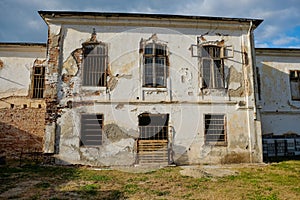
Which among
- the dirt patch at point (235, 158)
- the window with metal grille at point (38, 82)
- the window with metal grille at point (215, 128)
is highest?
the window with metal grille at point (38, 82)

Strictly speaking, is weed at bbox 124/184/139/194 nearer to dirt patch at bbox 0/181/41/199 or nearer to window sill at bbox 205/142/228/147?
dirt patch at bbox 0/181/41/199

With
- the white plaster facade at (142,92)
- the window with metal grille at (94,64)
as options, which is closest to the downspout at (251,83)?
the white plaster facade at (142,92)

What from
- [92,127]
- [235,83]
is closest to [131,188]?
[92,127]

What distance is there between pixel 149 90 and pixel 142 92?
1.05 feet

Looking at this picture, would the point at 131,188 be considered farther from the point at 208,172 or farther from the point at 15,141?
the point at 15,141

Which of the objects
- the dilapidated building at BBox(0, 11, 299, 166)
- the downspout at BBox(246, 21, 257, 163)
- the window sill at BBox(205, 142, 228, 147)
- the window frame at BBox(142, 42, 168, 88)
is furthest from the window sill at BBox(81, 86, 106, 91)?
the downspout at BBox(246, 21, 257, 163)

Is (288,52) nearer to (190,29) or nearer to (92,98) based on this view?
(190,29)

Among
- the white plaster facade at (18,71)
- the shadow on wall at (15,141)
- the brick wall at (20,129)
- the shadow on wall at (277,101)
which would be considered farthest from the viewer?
the shadow on wall at (277,101)

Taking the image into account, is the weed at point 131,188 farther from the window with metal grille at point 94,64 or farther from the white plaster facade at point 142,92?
the window with metal grille at point 94,64

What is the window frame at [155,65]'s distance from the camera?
11.0 meters

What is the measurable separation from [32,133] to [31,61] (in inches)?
168

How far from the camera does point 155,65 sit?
11109 millimetres

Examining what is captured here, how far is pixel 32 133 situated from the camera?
475 inches

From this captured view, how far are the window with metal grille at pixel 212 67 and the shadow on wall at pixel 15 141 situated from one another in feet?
27.8
